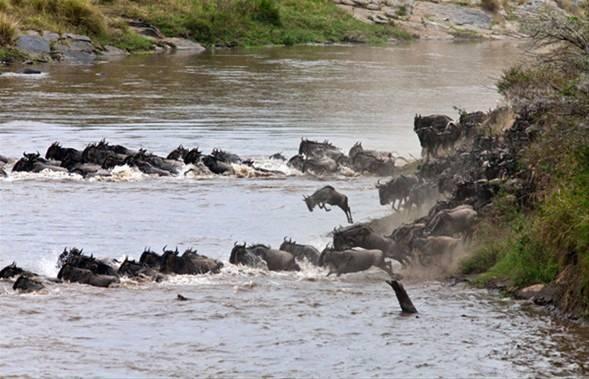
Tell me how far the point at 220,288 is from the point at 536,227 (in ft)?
12.2

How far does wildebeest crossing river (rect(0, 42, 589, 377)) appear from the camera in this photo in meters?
12.8

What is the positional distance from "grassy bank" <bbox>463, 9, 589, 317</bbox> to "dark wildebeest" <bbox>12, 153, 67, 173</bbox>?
9.86 meters

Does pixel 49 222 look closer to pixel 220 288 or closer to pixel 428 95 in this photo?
pixel 220 288

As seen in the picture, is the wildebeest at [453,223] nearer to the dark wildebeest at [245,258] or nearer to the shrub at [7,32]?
the dark wildebeest at [245,258]

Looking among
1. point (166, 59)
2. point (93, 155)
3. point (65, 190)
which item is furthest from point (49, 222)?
point (166, 59)

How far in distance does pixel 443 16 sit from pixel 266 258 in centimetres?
5694

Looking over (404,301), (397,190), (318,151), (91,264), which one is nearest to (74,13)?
(318,151)

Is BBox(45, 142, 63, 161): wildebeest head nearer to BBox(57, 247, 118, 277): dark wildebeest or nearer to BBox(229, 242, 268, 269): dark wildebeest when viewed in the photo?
BBox(57, 247, 118, 277): dark wildebeest

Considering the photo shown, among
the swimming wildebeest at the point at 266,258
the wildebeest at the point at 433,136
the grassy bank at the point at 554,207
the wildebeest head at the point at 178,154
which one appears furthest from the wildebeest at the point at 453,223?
the wildebeest head at the point at 178,154

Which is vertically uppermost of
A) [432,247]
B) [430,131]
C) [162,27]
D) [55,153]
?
[162,27]

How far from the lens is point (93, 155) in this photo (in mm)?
25469

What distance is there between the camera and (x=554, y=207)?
48.9ft

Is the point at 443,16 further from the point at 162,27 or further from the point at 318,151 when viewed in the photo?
the point at 318,151

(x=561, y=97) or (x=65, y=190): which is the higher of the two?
(x=561, y=97)
